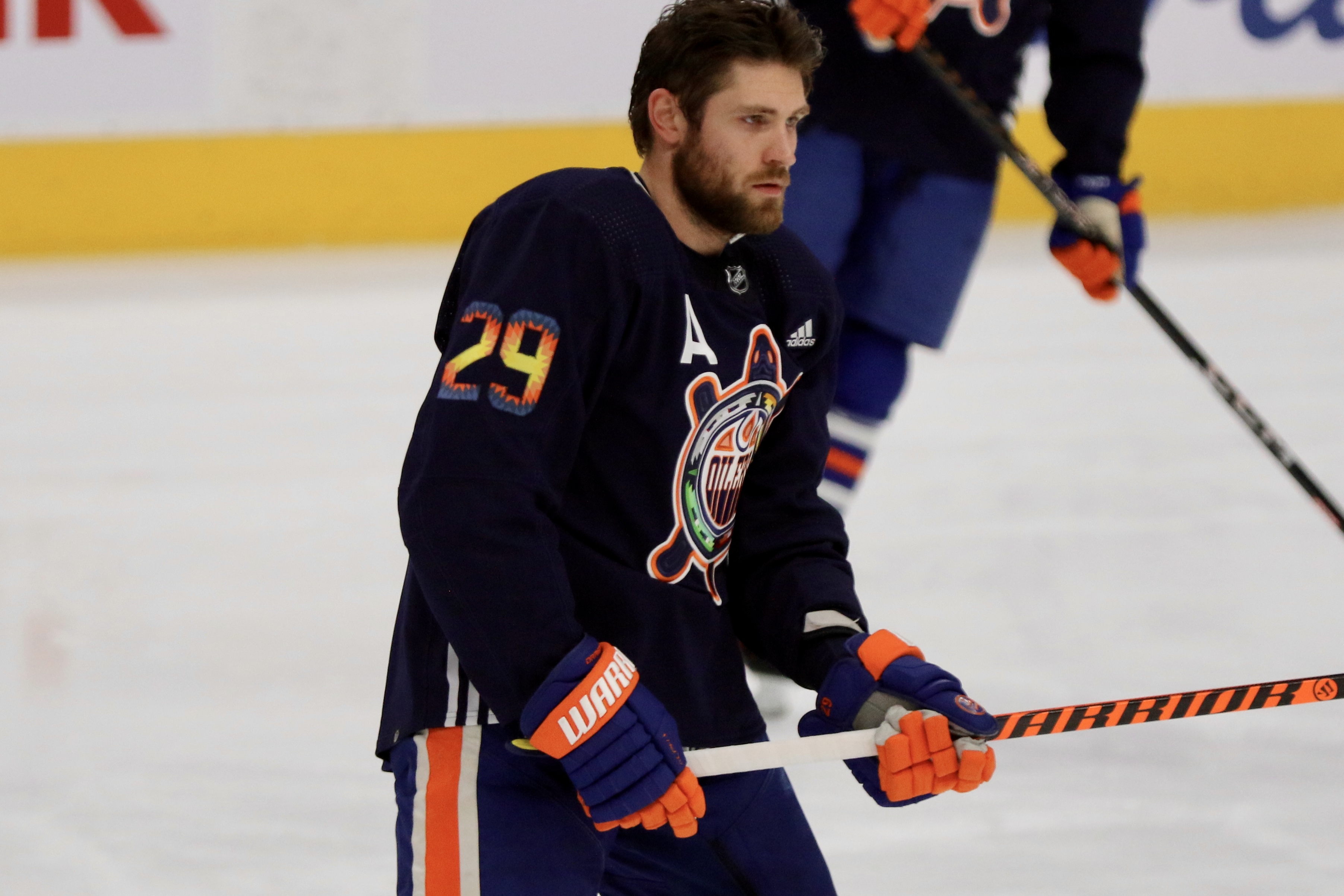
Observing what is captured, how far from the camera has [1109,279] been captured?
242 centimetres

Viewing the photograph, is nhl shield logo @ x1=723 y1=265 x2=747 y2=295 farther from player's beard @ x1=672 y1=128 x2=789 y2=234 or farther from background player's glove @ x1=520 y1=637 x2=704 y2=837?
background player's glove @ x1=520 y1=637 x2=704 y2=837

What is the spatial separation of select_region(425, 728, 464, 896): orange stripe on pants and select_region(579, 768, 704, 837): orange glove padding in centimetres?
11

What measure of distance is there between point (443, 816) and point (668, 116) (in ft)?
1.76

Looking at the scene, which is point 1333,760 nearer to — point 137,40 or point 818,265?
point 818,265

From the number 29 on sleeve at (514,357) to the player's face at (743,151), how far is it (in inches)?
7.1

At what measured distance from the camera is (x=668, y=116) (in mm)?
1314

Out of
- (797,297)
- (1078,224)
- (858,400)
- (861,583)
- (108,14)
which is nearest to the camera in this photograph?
(797,297)

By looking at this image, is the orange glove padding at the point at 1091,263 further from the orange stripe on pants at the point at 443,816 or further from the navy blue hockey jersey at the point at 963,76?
the orange stripe on pants at the point at 443,816

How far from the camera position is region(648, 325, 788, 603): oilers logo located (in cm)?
133

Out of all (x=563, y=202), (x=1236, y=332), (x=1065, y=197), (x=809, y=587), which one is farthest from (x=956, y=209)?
(x=1236, y=332)

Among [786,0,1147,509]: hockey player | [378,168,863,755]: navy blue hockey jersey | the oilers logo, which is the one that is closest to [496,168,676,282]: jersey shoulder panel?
[378,168,863,755]: navy blue hockey jersey

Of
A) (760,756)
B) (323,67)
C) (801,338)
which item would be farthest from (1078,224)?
(323,67)

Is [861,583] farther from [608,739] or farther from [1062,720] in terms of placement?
[608,739]

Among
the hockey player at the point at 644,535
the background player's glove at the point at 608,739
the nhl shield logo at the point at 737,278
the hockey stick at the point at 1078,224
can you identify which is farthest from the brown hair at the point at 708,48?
the hockey stick at the point at 1078,224
